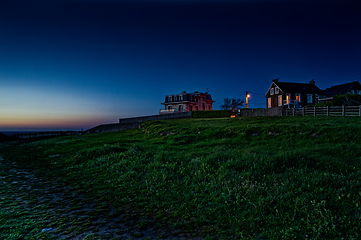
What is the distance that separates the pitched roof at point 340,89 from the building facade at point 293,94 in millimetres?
2092

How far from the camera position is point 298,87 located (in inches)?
2165

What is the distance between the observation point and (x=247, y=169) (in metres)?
7.99

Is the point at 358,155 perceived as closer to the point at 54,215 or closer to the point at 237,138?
the point at 237,138

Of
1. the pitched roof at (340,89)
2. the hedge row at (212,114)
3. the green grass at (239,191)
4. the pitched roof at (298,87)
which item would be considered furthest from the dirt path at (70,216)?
the pitched roof at (340,89)

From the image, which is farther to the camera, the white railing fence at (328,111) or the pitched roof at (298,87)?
the pitched roof at (298,87)

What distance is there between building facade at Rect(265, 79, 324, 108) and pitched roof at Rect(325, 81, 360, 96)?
6.86 feet

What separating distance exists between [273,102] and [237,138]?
4612 centimetres

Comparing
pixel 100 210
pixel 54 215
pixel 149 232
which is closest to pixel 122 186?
pixel 100 210

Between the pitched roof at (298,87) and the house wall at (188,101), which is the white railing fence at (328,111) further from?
the house wall at (188,101)

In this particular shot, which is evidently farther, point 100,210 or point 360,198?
point 100,210

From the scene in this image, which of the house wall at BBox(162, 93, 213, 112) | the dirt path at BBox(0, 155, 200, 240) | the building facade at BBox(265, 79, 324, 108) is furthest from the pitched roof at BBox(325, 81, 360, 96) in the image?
the dirt path at BBox(0, 155, 200, 240)

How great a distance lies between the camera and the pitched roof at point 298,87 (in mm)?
53147

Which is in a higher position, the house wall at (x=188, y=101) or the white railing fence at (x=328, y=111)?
the house wall at (x=188, y=101)

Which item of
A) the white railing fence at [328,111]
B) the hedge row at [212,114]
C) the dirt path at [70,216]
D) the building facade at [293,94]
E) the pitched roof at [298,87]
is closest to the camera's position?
the dirt path at [70,216]
